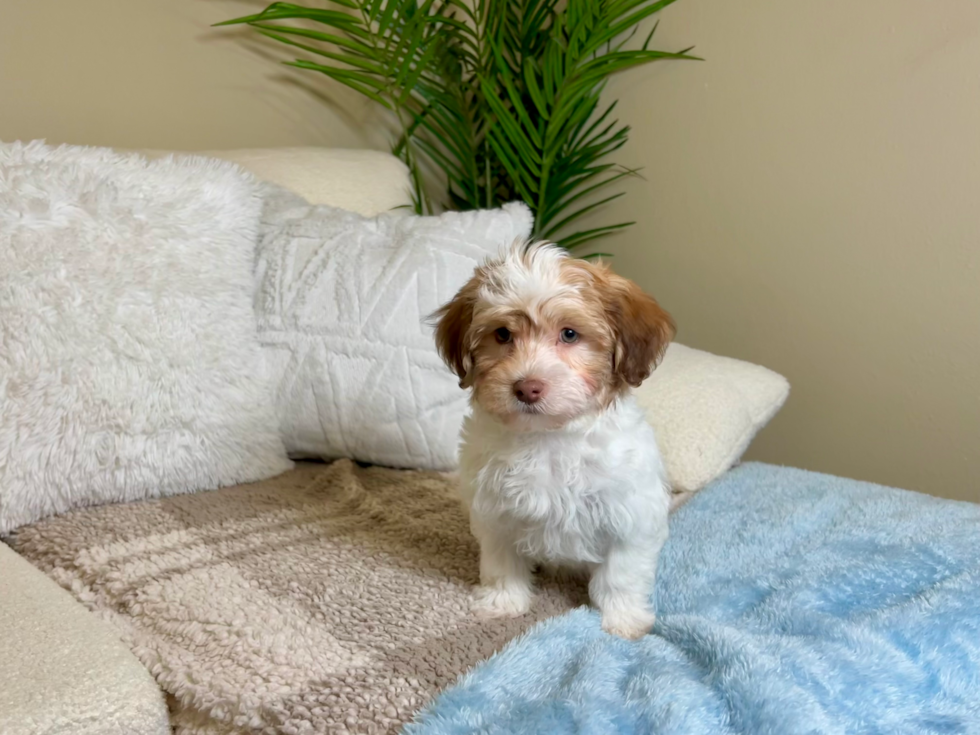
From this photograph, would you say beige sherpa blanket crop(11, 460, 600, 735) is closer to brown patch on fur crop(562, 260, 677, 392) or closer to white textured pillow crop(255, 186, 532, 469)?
white textured pillow crop(255, 186, 532, 469)

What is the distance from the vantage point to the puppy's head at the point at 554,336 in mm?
1197

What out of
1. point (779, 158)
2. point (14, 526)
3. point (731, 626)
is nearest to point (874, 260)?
point (779, 158)

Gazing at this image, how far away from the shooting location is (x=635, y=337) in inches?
48.9

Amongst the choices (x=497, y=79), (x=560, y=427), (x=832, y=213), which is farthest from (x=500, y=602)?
(x=497, y=79)

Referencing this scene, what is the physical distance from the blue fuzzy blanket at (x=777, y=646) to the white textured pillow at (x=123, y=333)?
34.2 inches

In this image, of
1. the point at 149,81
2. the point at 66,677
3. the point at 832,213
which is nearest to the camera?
the point at 66,677

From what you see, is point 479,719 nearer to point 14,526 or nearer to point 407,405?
point 407,405

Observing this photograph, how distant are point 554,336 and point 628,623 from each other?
0.48 meters

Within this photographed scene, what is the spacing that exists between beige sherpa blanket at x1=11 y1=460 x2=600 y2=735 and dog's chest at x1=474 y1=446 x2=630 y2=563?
0.13m

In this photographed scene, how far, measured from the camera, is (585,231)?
273cm

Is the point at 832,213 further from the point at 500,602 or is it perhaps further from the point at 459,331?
the point at 500,602

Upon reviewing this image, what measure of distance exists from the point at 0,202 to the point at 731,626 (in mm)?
1499

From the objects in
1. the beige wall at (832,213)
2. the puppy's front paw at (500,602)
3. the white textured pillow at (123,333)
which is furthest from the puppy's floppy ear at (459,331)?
the beige wall at (832,213)

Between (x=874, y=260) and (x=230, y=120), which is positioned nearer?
(x=874, y=260)
